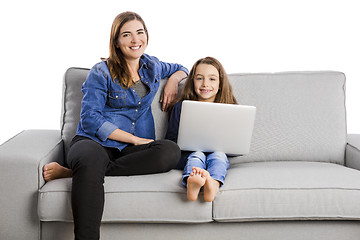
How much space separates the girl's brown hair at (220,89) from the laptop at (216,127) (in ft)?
1.00

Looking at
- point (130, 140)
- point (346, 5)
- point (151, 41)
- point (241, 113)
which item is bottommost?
point (130, 140)

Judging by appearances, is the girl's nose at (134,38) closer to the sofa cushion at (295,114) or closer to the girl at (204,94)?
the girl at (204,94)

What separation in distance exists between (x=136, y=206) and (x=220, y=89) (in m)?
0.88

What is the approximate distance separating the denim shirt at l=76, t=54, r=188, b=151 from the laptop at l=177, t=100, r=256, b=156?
278 mm

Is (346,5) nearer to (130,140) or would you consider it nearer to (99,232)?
(130,140)

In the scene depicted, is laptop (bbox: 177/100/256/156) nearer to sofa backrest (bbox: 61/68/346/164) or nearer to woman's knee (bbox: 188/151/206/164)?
woman's knee (bbox: 188/151/206/164)

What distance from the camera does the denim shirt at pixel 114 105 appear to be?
237cm

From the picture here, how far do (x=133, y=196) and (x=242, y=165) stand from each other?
0.70 m

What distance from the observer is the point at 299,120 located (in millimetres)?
2658


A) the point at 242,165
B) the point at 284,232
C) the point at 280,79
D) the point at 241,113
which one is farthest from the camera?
the point at 280,79

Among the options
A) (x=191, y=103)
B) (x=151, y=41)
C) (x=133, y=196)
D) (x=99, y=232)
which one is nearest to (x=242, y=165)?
(x=191, y=103)

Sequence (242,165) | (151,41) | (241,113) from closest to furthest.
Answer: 1. (241,113)
2. (242,165)
3. (151,41)

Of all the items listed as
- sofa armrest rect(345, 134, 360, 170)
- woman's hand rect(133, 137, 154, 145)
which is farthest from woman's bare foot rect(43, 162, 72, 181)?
sofa armrest rect(345, 134, 360, 170)

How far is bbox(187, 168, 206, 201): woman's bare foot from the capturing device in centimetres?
199
